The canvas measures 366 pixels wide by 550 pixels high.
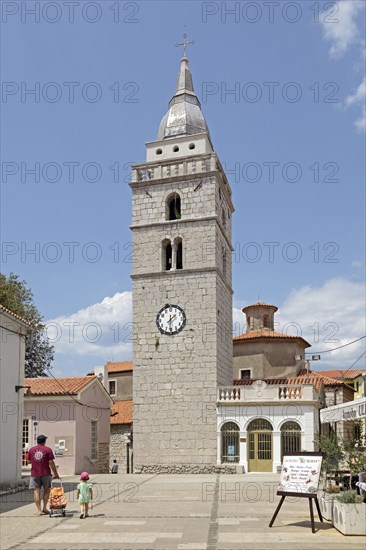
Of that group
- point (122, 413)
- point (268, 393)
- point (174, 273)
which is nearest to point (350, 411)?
point (268, 393)

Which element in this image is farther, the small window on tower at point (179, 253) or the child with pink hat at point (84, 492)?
the small window on tower at point (179, 253)

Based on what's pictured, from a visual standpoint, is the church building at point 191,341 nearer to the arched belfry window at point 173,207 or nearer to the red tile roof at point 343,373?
the arched belfry window at point 173,207

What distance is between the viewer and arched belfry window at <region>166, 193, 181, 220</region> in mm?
36938

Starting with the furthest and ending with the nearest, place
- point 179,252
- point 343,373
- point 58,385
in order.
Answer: point 343,373
point 179,252
point 58,385

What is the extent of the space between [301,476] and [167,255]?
80.9 feet

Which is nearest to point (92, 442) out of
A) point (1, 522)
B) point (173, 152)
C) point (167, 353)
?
point (167, 353)

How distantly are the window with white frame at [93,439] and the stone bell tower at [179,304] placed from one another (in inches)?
95.9

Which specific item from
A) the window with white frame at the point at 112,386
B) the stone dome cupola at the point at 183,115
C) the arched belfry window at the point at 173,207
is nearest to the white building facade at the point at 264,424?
the arched belfry window at the point at 173,207

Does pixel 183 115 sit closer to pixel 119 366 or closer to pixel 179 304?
pixel 179 304

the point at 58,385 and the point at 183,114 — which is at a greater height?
the point at 183,114

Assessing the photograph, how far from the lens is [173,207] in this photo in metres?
37.3

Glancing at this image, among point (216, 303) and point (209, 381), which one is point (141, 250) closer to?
point (216, 303)

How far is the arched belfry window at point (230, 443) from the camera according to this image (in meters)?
32.8

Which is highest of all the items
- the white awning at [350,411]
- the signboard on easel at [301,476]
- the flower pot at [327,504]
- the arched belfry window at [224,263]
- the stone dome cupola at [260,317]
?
the arched belfry window at [224,263]
